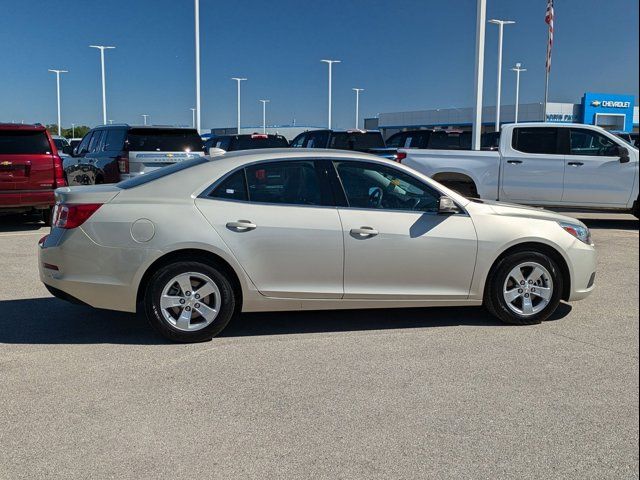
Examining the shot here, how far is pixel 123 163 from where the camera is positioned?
13.5 m

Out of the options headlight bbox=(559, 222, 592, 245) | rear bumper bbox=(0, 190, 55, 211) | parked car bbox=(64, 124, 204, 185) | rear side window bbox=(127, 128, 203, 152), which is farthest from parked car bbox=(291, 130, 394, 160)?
headlight bbox=(559, 222, 592, 245)

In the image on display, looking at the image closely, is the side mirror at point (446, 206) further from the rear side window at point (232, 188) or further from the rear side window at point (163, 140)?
the rear side window at point (163, 140)

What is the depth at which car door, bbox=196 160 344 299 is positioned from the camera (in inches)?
217

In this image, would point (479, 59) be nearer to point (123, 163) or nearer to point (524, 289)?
point (123, 163)

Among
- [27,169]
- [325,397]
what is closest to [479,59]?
[27,169]

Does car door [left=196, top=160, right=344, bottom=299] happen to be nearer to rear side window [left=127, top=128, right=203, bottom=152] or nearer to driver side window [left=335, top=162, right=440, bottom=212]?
driver side window [left=335, top=162, right=440, bottom=212]

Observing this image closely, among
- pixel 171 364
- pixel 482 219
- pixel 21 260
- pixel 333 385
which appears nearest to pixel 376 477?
pixel 333 385

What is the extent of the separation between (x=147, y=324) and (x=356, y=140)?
45.1 ft

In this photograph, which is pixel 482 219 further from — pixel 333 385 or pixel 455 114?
pixel 455 114

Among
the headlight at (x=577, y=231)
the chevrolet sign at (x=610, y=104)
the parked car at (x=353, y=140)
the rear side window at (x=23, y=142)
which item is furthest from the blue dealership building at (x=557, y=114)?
the headlight at (x=577, y=231)

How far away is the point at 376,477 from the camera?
3.42 metres

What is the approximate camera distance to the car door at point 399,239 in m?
5.68

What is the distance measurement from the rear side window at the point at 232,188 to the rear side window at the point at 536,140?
8.39 metres

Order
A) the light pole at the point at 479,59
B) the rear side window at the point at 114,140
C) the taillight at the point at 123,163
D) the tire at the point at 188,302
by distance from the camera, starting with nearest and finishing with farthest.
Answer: the tire at the point at 188,302 → the taillight at the point at 123,163 → the rear side window at the point at 114,140 → the light pole at the point at 479,59
